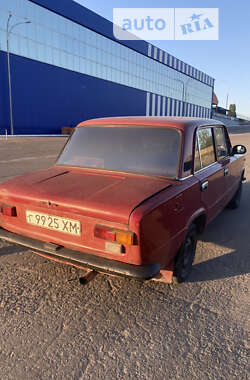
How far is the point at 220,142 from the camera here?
4.25 meters

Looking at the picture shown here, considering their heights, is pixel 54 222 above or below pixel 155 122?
below

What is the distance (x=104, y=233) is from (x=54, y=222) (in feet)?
1.67

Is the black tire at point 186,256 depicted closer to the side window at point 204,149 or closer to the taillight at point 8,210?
the side window at point 204,149

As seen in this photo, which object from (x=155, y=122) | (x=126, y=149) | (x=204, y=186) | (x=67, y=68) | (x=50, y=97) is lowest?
(x=204, y=186)

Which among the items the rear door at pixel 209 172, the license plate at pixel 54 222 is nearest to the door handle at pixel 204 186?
the rear door at pixel 209 172

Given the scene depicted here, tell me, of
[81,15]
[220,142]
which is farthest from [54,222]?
[81,15]

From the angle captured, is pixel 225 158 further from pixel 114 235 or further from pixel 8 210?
pixel 8 210

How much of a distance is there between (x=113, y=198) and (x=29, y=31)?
1316 inches

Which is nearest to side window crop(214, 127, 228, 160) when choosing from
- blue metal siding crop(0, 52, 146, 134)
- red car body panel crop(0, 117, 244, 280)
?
red car body panel crop(0, 117, 244, 280)

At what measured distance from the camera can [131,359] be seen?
1983mm

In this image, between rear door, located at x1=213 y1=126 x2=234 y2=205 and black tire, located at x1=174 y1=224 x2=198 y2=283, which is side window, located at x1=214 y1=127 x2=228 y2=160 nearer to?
rear door, located at x1=213 y1=126 x2=234 y2=205

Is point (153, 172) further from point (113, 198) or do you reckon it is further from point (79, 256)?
point (79, 256)

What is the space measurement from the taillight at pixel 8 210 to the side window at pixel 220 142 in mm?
2743

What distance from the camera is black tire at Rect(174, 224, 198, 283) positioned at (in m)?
2.76
